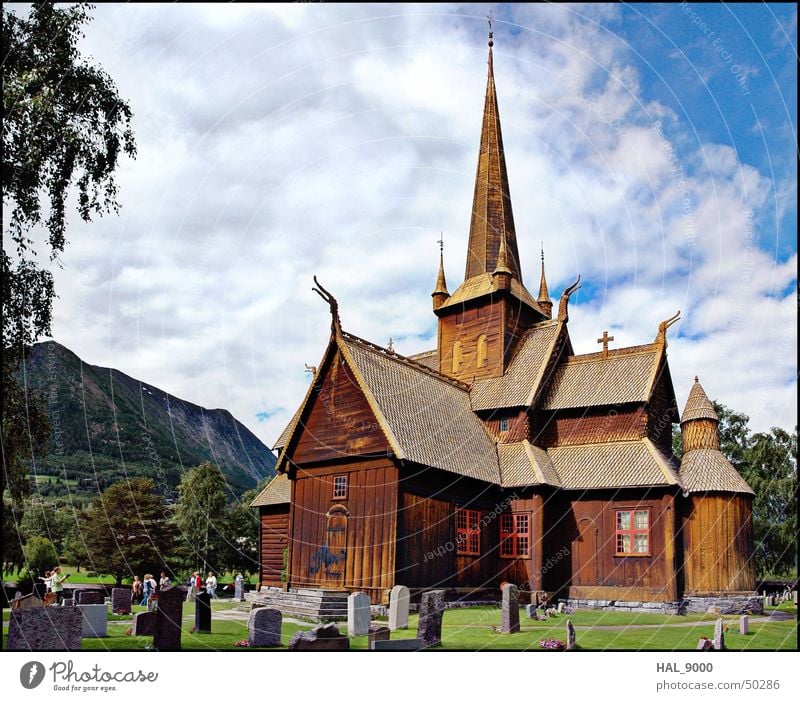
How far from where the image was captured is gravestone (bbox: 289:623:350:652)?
1377 cm

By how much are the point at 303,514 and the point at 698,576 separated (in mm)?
14175

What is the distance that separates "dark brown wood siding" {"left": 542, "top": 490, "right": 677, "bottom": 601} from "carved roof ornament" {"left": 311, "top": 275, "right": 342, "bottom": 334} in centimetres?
1054

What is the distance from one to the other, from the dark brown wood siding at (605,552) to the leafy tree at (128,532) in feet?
79.2

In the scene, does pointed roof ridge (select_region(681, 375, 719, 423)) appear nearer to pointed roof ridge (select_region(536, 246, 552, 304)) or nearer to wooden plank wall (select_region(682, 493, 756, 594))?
wooden plank wall (select_region(682, 493, 756, 594))

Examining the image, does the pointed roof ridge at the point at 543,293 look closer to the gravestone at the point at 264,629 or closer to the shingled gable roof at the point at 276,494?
the shingled gable roof at the point at 276,494

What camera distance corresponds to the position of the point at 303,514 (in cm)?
2686

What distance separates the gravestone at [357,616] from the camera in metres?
17.3

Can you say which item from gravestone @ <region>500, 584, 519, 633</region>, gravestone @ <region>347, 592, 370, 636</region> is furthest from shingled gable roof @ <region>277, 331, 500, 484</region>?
gravestone @ <region>347, 592, 370, 636</region>

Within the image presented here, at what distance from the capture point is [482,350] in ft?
114

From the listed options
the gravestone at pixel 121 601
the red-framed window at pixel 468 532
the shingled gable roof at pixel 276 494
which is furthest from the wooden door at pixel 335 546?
the shingled gable roof at pixel 276 494

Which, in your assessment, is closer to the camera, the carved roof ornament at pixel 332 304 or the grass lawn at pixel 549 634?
the grass lawn at pixel 549 634
